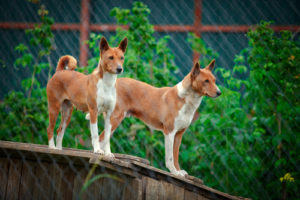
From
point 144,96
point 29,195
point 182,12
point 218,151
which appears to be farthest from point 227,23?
point 29,195

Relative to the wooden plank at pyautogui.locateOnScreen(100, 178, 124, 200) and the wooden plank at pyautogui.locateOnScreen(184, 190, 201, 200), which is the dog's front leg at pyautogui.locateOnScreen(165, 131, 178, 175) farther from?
the wooden plank at pyautogui.locateOnScreen(100, 178, 124, 200)

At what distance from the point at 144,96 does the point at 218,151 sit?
57.3 inches

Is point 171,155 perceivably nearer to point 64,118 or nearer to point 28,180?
point 64,118

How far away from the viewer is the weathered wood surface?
3.51m

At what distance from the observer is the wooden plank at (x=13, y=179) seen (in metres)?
3.65

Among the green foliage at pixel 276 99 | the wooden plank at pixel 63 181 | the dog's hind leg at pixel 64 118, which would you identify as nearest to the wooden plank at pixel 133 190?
the wooden plank at pixel 63 181

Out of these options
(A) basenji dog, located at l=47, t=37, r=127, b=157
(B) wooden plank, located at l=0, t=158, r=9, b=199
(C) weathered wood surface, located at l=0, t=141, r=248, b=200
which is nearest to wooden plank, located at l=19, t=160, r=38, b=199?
(C) weathered wood surface, located at l=0, t=141, r=248, b=200

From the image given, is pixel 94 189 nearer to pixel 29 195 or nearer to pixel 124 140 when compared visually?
pixel 29 195

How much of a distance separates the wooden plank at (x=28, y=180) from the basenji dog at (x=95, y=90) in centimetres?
31

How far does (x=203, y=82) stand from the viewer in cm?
383

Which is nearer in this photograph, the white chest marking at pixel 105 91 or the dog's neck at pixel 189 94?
the white chest marking at pixel 105 91

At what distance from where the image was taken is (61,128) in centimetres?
388

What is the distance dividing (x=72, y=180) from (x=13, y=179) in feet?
1.92

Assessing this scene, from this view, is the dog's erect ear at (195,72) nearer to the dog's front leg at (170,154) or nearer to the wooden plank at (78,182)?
the dog's front leg at (170,154)
